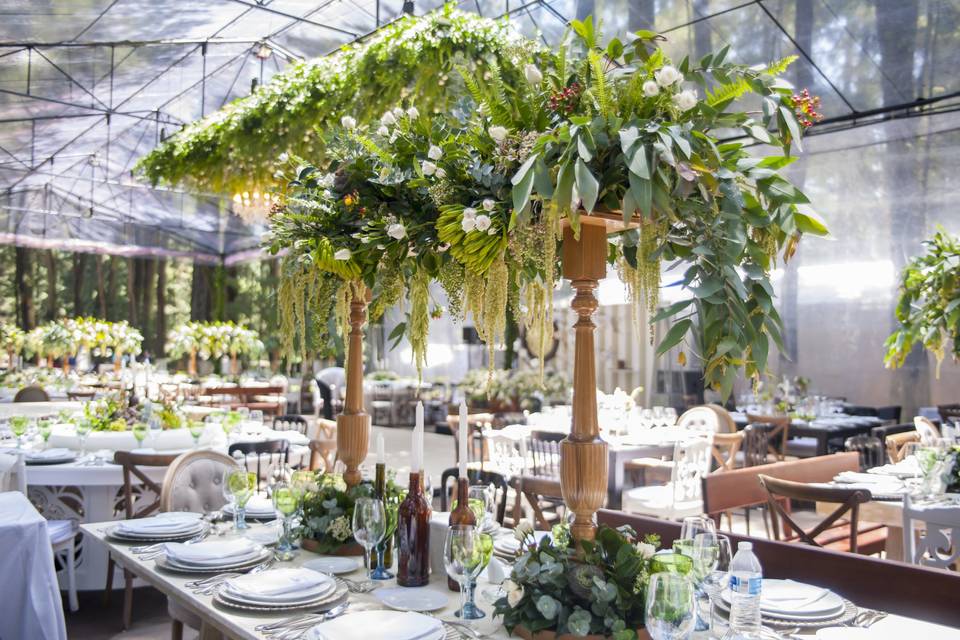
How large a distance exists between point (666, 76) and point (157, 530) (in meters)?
2.05

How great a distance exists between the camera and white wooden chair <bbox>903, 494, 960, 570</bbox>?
3611 mm

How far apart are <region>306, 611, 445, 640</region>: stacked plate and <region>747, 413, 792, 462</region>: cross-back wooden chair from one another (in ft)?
20.8

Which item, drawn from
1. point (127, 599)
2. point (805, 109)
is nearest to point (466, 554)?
point (805, 109)

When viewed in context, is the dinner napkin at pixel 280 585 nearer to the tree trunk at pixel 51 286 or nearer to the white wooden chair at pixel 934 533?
the white wooden chair at pixel 934 533

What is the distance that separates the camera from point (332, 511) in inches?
101

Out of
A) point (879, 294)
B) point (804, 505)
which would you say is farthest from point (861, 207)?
point (804, 505)

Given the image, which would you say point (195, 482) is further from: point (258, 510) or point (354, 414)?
point (354, 414)

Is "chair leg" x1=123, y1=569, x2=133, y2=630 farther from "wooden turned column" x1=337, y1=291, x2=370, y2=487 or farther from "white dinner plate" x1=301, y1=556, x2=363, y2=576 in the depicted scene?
"white dinner plate" x1=301, y1=556, x2=363, y2=576

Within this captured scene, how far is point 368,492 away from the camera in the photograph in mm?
2561

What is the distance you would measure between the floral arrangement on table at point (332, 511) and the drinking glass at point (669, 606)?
107 centimetres

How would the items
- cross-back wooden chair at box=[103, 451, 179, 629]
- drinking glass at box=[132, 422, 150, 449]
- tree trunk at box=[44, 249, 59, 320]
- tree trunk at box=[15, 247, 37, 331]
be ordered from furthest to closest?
tree trunk at box=[44, 249, 59, 320] < tree trunk at box=[15, 247, 37, 331] < drinking glass at box=[132, 422, 150, 449] < cross-back wooden chair at box=[103, 451, 179, 629]

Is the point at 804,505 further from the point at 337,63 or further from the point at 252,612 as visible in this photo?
the point at 252,612

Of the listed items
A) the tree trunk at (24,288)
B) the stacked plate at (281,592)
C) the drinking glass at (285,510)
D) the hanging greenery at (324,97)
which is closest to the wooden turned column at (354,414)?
the drinking glass at (285,510)

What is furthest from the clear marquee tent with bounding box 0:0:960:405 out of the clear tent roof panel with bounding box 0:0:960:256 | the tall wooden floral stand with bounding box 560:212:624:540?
the tall wooden floral stand with bounding box 560:212:624:540
